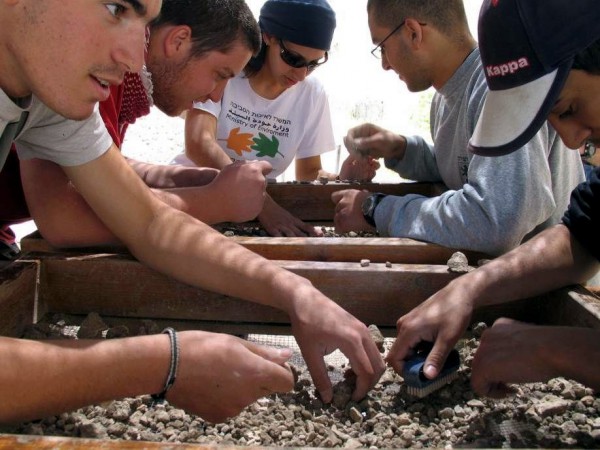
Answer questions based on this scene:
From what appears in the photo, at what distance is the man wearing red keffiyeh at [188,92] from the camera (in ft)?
6.74

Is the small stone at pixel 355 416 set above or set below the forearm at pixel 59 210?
below

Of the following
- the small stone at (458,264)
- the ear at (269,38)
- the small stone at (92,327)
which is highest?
the ear at (269,38)

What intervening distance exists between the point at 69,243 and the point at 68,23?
2.34 ft

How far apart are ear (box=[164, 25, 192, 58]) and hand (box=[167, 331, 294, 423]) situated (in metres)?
1.35

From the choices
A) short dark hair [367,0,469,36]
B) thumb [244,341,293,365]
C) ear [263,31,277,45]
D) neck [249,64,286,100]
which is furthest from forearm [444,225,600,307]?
neck [249,64,286,100]

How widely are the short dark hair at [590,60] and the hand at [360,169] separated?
161 cm

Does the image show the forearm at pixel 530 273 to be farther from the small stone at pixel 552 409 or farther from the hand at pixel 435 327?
the small stone at pixel 552 409

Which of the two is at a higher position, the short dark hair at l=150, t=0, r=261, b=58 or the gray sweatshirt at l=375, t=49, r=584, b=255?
the short dark hair at l=150, t=0, r=261, b=58

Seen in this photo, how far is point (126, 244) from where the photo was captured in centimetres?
173

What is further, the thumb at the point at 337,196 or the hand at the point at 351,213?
the thumb at the point at 337,196

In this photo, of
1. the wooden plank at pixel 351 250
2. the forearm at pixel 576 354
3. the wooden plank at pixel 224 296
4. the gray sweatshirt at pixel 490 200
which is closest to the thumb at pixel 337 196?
the gray sweatshirt at pixel 490 200

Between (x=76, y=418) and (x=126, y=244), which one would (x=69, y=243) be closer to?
(x=126, y=244)

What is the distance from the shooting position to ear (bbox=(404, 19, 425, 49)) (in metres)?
2.37

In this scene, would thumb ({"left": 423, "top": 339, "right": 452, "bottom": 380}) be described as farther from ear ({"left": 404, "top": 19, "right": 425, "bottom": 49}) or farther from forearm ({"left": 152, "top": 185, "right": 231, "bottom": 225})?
ear ({"left": 404, "top": 19, "right": 425, "bottom": 49})
